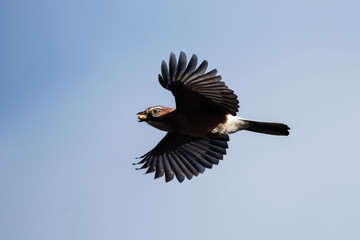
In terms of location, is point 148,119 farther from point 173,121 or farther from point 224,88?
point 224,88

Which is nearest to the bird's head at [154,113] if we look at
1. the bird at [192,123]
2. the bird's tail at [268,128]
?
the bird at [192,123]

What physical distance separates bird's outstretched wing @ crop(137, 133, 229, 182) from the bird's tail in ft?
1.70

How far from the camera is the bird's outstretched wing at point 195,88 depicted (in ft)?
31.1

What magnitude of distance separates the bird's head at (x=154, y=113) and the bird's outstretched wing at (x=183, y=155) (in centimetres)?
92

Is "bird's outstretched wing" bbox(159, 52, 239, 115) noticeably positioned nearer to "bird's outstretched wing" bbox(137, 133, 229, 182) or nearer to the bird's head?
the bird's head

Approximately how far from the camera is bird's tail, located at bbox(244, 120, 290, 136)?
34.2ft

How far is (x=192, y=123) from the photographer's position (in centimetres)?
1022

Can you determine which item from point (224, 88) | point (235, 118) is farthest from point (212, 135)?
point (224, 88)

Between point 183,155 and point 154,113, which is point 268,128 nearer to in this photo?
point 183,155

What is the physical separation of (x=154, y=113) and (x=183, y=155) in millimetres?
1241

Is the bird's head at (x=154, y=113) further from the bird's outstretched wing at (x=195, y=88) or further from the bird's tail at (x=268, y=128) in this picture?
the bird's tail at (x=268, y=128)

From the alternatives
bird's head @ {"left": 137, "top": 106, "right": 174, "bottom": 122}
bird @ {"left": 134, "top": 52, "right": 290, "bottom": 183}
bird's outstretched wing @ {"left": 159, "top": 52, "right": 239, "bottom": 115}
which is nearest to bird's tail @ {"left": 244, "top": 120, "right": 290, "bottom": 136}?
bird @ {"left": 134, "top": 52, "right": 290, "bottom": 183}

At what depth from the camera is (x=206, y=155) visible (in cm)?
1105

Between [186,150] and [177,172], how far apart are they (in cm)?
42
